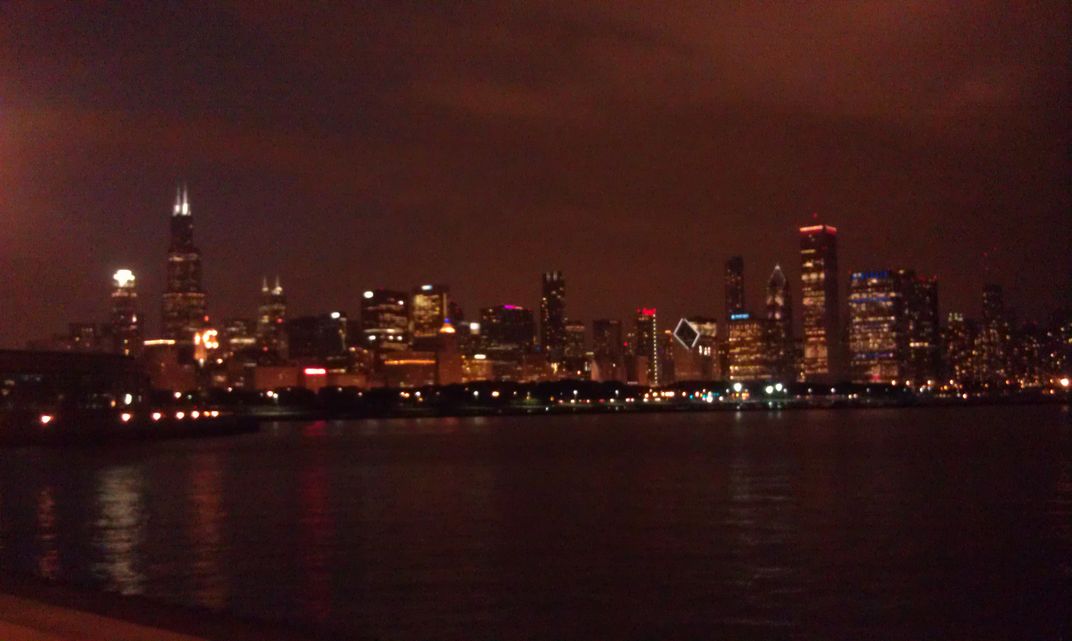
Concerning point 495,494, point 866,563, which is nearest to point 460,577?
point 866,563

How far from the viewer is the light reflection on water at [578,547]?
59.2 feet

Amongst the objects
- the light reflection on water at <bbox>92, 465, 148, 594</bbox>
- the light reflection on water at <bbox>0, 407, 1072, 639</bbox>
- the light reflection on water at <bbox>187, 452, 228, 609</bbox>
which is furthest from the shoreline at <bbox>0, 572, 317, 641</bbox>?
the light reflection on water at <bbox>92, 465, 148, 594</bbox>

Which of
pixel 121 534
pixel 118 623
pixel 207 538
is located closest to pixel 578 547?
pixel 207 538

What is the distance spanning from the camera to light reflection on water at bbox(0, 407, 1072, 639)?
59.2ft

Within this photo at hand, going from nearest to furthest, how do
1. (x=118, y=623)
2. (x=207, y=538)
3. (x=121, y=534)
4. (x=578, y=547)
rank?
(x=118, y=623), (x=578, y=547), (x=207, y=538), (x=121, y=534)

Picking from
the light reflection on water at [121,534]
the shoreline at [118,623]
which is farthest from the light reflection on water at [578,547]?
the shoreline at [118,623]

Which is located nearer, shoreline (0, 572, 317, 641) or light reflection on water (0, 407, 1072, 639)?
shoreline (0, 572, 317, 641)

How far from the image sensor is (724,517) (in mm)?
32094

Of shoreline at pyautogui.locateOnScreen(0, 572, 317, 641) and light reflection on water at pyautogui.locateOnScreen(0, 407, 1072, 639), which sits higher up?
shoreline at pyautogui.locateOnScreen(0, 572, 317, 641)

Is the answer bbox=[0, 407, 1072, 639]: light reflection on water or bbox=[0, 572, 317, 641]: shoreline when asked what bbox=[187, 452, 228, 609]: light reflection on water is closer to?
bbox=[0, 407, 1072, 639]: light reflection on water

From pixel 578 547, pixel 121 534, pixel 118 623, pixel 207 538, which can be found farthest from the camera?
pixel 121 534

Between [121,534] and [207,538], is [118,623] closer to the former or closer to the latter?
[207,538]

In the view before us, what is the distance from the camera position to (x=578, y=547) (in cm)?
2559

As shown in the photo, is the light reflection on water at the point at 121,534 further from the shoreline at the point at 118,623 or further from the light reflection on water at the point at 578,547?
the shoreline at the point at 118,623
